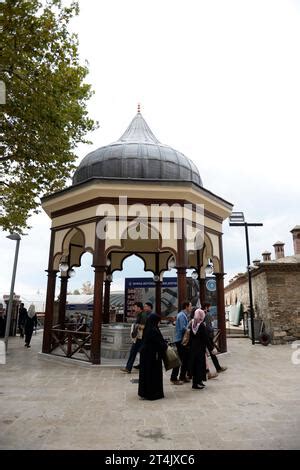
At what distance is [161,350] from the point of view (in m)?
5.63

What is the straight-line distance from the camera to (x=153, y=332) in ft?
18.6

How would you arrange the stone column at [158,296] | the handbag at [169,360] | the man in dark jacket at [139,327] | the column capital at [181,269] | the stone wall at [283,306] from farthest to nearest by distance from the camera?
the stone column at [158,296] < the stone wall at [283,306] < the column capital at [181,269] < the man in dark jacket at [139,327] < the handbag at [169,360]

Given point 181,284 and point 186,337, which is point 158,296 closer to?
point 181,284

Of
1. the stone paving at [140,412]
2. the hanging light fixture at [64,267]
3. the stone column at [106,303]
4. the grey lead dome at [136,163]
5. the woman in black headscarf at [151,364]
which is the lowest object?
the stone paving at [140,412]

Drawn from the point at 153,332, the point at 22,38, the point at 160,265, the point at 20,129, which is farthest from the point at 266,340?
the point at 22,38

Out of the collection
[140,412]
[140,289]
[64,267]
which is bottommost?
[140,412]

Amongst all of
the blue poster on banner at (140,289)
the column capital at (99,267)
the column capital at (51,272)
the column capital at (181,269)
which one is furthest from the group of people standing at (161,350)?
the blue poster on banner at (140,289)

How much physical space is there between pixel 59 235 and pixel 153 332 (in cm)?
572

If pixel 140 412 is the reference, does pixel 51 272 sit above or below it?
above

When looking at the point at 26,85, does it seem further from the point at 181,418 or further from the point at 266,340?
the point at 266,340

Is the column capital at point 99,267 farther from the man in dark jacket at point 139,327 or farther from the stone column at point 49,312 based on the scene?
the stone column at point 49,312

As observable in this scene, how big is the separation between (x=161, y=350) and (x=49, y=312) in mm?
5472

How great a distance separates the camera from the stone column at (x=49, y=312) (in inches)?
385

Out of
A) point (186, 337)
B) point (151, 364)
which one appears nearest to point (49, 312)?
point (186, 337)
